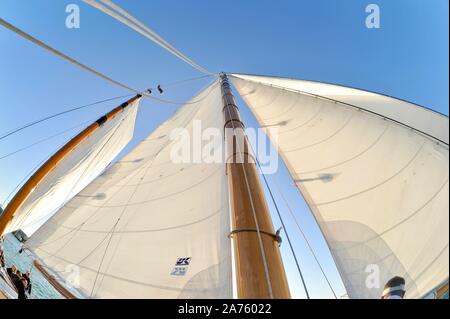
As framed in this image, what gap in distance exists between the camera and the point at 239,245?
1150mm

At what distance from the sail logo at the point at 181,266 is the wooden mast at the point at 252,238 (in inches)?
16.8

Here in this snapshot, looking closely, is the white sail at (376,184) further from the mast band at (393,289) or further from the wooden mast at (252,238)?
the wooden mast at (252,238)

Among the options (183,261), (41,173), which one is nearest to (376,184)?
(183,261)

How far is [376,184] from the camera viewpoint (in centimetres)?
161

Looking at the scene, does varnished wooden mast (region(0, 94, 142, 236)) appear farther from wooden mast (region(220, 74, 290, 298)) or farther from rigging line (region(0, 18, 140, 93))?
wooden mast (region(220, 74, 290, 298))

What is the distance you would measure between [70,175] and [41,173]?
53 centimetres

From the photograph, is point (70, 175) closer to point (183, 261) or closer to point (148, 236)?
point (148, 236)

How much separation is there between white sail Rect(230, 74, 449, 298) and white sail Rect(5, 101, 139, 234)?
2778 mm

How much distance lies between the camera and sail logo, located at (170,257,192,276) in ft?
4.57

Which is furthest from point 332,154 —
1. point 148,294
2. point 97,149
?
point 97,149

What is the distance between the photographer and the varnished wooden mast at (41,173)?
6.47 feet

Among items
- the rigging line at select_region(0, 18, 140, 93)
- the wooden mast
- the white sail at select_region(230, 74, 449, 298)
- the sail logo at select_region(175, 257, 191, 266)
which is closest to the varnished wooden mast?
the rigging line at select_region(0, 18, 140, 93)

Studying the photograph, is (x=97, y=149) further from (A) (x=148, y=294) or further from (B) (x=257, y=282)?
Answer: (B) (x=257, y=282)

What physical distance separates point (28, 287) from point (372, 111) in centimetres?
349
